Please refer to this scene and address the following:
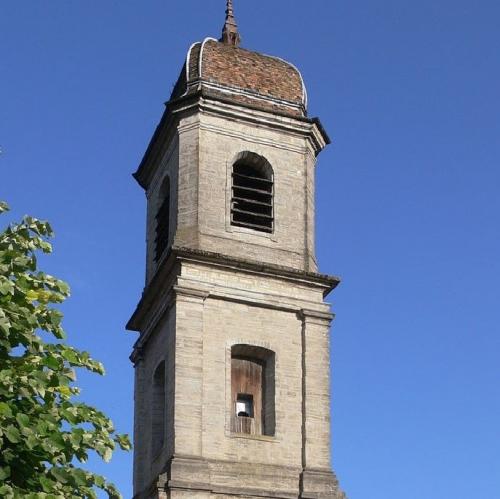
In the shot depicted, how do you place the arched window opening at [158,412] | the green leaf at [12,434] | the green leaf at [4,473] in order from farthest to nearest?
1. the arched window opening at [158,412]
2. the green leaf at [4,473]
3. the green leaf at [12,434]

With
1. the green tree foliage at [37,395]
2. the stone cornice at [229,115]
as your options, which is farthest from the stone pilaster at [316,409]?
the green tree foliage at [37,395]

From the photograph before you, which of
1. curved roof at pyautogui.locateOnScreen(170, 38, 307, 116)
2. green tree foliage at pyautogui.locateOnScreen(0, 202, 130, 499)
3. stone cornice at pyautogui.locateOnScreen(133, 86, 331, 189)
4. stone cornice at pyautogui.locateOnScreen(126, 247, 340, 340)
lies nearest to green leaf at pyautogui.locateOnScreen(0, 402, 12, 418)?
green tree foliage at pyautogui.locateOnScreen(0, 202, 130, 499)

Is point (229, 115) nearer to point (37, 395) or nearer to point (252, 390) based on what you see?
point (252, 390)

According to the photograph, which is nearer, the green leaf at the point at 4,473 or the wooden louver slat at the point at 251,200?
the green leaf at the point at 4,473

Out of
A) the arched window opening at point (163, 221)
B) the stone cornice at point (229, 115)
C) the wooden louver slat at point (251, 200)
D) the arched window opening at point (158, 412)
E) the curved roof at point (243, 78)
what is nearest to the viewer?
the arched window opening at point (158, 412)

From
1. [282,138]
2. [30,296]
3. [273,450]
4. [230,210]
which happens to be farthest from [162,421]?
[30,296]

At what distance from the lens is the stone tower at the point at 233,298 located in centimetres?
2141

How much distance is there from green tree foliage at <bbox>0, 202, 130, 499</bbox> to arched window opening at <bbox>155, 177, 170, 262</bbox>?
13.1 m

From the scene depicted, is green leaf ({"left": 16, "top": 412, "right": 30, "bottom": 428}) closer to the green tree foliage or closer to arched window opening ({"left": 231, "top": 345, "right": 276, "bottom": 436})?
the green tree foliage

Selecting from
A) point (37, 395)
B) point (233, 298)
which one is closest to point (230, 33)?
point (233, 298)

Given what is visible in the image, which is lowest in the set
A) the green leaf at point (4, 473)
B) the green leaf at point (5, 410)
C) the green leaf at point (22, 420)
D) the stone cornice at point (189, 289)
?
the green leaf at point (4, 473)

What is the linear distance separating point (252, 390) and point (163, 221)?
4990 mm

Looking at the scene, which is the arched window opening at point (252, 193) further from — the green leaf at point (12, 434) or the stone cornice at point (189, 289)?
the green leaf at point (12, 434)

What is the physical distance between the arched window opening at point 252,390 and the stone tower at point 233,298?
2 cm
